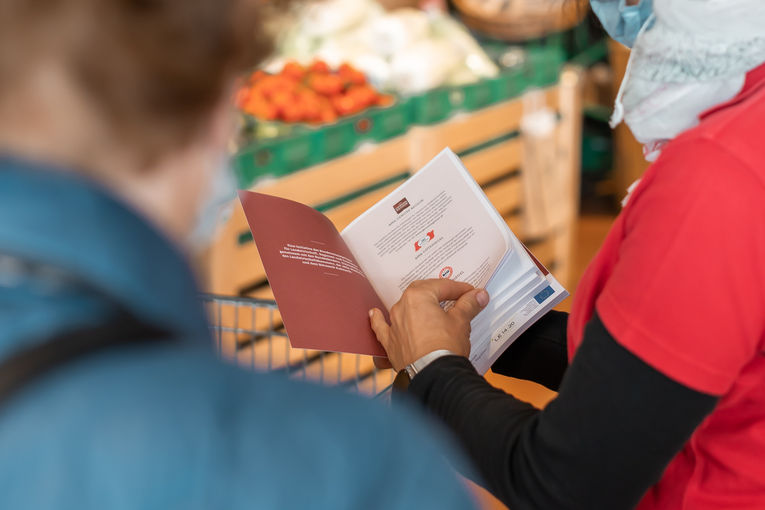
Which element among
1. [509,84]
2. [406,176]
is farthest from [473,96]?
[406,176]

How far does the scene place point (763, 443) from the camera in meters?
0.90

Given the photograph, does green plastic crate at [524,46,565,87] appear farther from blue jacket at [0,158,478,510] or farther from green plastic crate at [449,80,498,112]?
blue jacket at [0,158,478,510]

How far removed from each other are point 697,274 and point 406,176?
7.41ft

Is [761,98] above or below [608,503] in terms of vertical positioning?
above

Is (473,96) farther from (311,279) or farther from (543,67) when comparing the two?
(311,279)

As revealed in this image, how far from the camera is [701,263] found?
77cm

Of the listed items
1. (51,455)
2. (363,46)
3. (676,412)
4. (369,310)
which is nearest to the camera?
(51,455)

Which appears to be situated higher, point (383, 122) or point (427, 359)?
point (383, 122)

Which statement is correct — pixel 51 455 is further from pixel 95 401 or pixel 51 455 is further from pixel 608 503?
pixel 608 503

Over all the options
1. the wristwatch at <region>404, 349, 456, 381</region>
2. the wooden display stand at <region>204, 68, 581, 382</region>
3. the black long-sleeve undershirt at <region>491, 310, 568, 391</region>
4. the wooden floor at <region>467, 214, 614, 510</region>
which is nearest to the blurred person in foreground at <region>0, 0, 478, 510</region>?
the wristwatch at <region>404, 349, 456, 381</region>

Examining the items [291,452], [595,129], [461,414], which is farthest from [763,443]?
[595,129]

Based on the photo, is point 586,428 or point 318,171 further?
point 318,171

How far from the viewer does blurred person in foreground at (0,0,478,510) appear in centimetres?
41

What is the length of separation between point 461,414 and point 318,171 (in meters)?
1.75
